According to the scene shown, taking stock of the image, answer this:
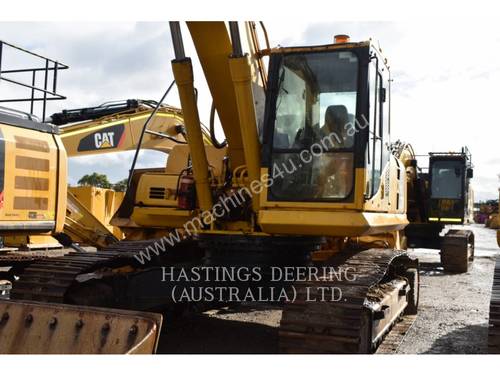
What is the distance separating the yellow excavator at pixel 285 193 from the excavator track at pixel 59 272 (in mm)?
13

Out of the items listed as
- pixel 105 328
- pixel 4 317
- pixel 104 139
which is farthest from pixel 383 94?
pixel 104 139

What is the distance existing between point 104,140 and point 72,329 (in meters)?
6.83

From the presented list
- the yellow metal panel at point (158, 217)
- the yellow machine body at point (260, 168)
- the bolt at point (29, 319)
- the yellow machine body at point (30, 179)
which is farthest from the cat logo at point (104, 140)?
the bolt at point (29, 319)

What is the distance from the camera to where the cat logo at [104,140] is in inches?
420

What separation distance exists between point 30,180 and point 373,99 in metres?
3.36

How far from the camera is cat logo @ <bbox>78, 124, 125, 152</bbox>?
34.5ft

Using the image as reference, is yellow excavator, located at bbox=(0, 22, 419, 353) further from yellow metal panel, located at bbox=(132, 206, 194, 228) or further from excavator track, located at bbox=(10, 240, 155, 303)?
yellow metal panel, located at bbox=(132, 206, 194, 228)

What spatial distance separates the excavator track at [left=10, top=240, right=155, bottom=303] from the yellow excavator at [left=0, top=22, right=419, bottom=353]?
0.01m

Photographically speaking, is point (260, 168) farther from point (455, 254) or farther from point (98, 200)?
point (98, 200)

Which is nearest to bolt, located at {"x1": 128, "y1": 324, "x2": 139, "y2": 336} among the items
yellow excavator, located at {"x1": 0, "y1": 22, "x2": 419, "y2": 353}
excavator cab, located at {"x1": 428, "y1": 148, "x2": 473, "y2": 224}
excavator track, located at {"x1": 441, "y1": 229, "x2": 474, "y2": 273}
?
yellow excavator, located at {"x1": 0, "y1": 22, "x2": 419, "y2": 353}

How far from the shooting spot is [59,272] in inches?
225

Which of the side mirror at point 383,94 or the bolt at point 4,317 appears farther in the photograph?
the side mirror at point 383,94

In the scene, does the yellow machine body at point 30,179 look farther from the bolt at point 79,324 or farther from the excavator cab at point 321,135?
the excavator cab at point 321,135

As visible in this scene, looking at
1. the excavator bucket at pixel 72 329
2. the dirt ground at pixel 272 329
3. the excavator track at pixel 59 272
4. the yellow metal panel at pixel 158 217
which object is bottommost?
the dirt ground at pixel 272 329
